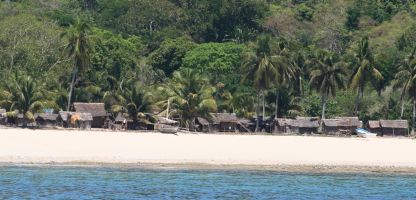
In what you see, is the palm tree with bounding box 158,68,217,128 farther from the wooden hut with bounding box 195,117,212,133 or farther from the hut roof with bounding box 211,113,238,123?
the hut roof with bounding box 211,113,238,123

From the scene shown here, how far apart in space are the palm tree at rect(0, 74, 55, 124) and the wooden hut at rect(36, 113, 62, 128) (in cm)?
120

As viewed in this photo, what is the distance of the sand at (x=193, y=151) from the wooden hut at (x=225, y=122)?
10688mm

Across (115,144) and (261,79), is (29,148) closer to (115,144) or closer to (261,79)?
(115,144)

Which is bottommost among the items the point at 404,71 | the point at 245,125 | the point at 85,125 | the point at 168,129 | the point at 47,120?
the point at 168,129

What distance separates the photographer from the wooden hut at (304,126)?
6638 cm

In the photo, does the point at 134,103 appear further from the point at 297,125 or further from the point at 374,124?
the point at 374,124

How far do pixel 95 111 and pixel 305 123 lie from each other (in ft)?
42.9

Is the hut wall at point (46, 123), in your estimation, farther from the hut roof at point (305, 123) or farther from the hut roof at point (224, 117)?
the hut roof at point (305, 123)

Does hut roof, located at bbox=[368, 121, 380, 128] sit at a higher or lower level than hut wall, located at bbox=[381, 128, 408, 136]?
higher

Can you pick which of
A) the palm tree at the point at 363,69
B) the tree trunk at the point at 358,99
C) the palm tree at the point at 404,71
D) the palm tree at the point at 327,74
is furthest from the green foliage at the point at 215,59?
the palm tree at the point at 404,71

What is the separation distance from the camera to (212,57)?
87938mm

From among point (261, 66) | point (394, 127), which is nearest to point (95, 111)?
point (261, 66)

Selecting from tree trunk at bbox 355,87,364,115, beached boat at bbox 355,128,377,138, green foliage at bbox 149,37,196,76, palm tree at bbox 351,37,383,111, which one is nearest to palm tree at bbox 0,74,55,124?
beached boat at bbox 355,128,377,138

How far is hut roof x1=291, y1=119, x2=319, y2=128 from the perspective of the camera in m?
66.4
